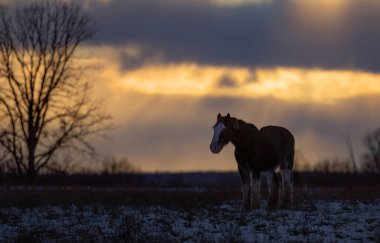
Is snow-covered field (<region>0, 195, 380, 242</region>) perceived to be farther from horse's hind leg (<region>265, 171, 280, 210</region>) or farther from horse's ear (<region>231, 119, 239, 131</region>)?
horse's ear (<region>231, 119, 239, 131</region>)

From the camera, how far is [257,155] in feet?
63.7

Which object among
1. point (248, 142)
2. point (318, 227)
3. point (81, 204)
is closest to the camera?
point (318, 227)

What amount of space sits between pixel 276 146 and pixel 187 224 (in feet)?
13.7

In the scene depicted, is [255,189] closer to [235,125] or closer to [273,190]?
[273,190]

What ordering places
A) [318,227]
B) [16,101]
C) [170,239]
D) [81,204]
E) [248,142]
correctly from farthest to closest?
[16,101] < [81,204] < [248,142] < [318,227] < [170,239]

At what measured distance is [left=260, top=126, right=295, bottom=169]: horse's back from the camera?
19781 millimetres

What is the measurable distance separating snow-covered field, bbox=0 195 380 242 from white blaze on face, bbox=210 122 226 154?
1.36 meters

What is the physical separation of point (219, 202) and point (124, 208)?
9.98 ft

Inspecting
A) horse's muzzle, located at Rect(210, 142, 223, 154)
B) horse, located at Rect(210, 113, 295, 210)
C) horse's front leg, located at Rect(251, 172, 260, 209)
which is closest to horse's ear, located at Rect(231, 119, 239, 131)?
horse, located at Rect(210, 113, 295, 210)

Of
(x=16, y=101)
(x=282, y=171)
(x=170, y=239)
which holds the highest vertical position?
(x=16, y=101)

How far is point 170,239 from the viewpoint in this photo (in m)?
15.2

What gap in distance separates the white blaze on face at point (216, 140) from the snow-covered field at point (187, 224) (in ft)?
4.45

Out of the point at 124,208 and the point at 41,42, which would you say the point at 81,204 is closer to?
the point at 124,208

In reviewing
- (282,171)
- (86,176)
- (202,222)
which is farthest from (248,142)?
(86,176)
